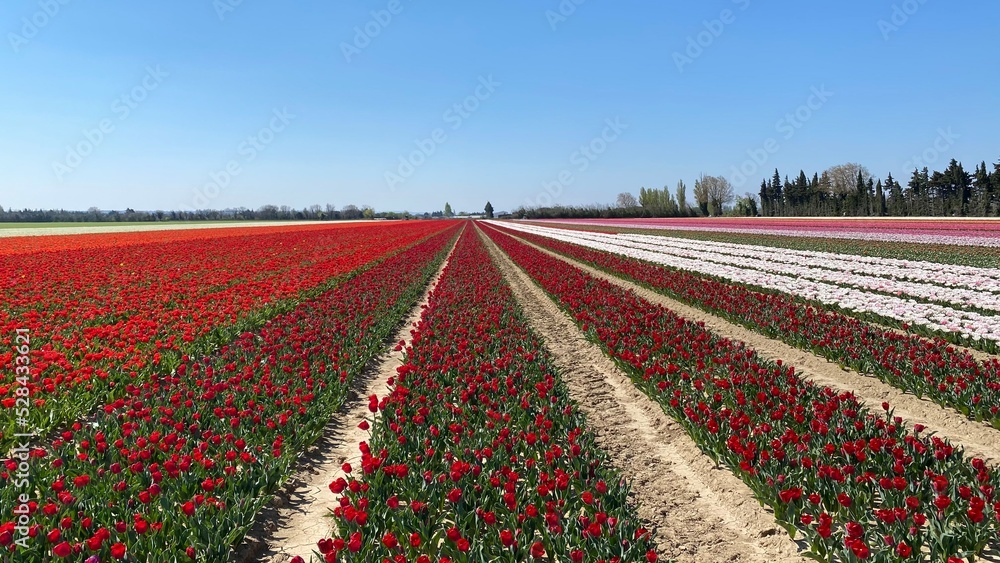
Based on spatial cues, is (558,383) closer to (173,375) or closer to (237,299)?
(173,375)

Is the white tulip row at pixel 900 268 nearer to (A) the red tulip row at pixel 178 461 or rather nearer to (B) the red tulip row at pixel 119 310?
(A) the red tulip row at pixel 178 461

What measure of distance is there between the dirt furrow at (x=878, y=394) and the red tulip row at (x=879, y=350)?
0.35ft

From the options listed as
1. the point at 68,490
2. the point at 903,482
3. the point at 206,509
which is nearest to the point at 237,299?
the point at 68,490

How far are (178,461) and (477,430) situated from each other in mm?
2575

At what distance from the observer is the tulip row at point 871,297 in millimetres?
9194

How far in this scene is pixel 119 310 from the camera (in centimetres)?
1064

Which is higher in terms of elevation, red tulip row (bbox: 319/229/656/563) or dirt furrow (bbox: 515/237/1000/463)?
red tulip row (bbox: 319/229/656/563)

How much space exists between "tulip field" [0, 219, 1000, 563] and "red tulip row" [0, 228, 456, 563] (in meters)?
0.03

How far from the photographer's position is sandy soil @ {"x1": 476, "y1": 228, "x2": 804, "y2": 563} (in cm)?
387

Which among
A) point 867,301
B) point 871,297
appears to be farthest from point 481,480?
point 871,297

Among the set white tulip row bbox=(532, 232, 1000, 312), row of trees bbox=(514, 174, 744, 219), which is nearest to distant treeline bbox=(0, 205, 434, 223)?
row of trees bbox=(514, 174, 744, 219)

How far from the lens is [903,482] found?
3.45 metres

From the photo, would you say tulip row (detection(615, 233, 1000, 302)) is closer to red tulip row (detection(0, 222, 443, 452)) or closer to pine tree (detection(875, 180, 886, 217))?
red tulip row (detection(0, 222, 443, 452))

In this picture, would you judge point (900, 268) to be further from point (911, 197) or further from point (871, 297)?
point (911, 197)
